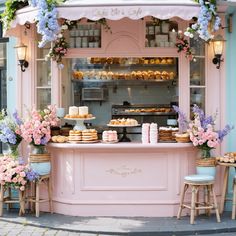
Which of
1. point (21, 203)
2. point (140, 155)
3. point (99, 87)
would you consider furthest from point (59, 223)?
point (99, 87)

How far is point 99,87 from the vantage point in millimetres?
13398

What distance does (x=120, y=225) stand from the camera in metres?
8.35

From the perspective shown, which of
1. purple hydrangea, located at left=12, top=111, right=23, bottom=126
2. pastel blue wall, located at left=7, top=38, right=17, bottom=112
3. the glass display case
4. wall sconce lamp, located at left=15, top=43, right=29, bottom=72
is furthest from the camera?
the glass display case

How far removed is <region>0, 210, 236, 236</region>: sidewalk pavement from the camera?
314 inches

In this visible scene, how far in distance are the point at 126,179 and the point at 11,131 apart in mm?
2229

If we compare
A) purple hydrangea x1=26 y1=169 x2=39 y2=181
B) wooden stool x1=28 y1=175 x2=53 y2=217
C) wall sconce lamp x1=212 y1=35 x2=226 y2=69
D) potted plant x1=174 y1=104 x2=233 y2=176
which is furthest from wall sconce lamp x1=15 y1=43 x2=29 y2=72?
wall sconce lamp x1=212 y1=35 x2=226 y2=69

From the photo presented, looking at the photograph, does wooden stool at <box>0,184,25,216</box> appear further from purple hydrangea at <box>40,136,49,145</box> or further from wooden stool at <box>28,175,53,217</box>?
purple hydrangea at <box>40,136,49,145</box>

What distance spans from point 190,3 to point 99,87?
5.54 metres

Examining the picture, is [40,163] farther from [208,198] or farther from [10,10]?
[208,198]

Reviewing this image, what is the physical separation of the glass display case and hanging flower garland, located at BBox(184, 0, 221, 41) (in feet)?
10.5

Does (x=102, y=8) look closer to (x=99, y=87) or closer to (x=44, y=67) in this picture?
(x=44, y=67)

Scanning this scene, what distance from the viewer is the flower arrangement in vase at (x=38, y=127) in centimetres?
886

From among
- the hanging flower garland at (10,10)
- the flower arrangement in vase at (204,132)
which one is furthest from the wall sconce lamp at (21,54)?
the flower arrangement in vase at (204,132)

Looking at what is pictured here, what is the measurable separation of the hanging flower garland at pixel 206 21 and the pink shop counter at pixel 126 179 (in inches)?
78.9
